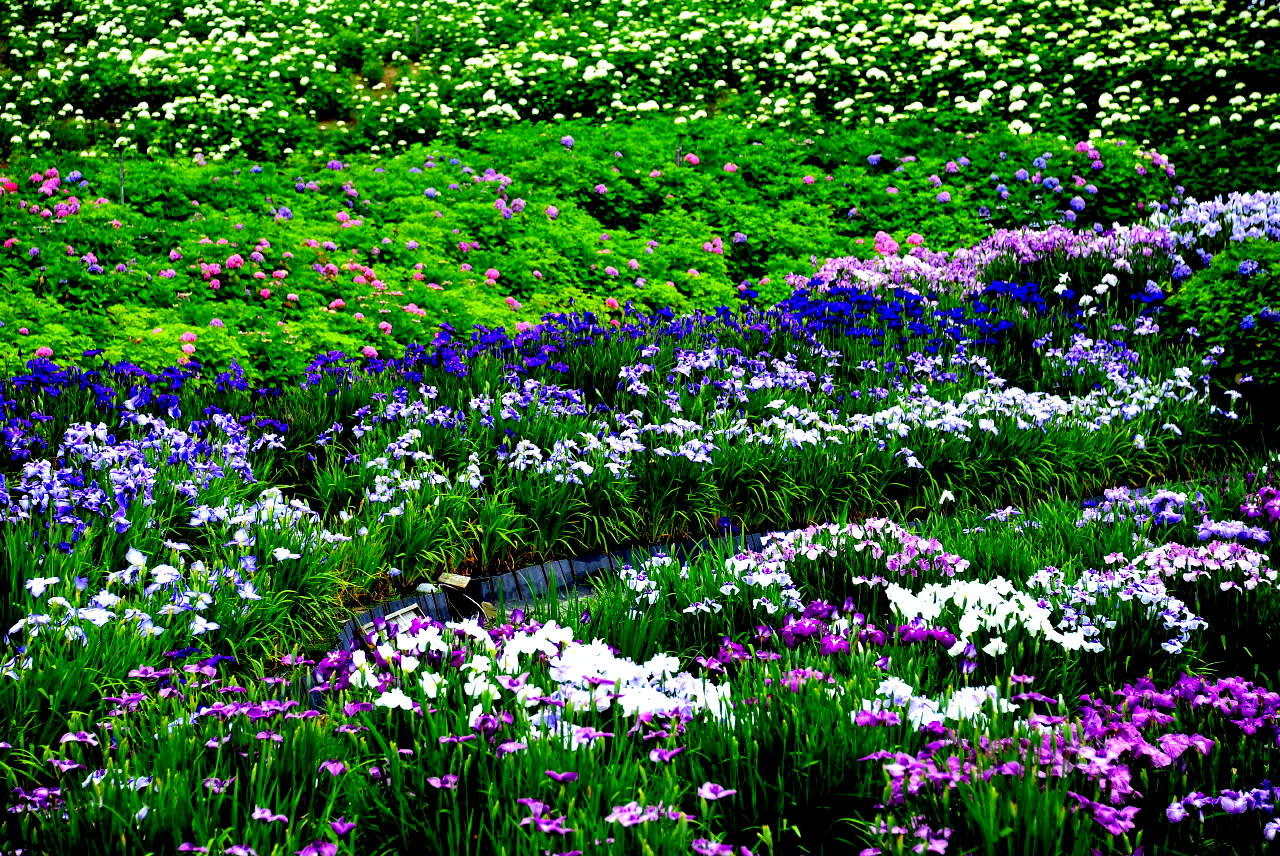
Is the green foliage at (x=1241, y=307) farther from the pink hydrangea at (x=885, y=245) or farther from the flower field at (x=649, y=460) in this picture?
the pink hydrangea at (x=885, y=245)

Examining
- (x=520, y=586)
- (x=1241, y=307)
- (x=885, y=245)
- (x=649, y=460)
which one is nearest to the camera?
(x=520, y=586)

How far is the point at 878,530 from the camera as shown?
3965 millimetres

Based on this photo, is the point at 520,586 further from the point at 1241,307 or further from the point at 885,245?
the point at 885,245

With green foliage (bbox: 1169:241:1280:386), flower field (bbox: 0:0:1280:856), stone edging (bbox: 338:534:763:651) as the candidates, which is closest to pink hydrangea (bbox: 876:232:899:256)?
flower field (bbox: 0:0:1280:856)

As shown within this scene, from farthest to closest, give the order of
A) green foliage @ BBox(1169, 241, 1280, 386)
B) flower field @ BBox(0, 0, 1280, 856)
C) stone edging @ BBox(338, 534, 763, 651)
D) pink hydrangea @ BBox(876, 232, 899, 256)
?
1. pink hydrangea @ BBox(876, 232, 899, 256)
2. green foliage @ BBox(1169, 241, 1280, 386)
3. stone edging @ BBox(338, 534, 763, 651)
4. flower field @ BBox(0, 0, 1280, 856)

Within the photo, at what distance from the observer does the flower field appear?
2.28m

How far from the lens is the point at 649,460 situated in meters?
4.91

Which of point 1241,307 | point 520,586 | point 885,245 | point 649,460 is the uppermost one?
point 1241,307

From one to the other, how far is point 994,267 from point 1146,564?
5.11m

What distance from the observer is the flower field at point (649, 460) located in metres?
2.28

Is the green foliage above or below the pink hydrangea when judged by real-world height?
above

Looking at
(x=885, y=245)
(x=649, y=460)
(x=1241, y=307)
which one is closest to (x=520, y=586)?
(x=649, y=460)

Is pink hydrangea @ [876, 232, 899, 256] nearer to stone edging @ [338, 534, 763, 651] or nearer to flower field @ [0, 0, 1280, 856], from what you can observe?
flower field @ [0, 0, 1280, 856]

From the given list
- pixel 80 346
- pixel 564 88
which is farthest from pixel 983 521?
pixel 564 88
